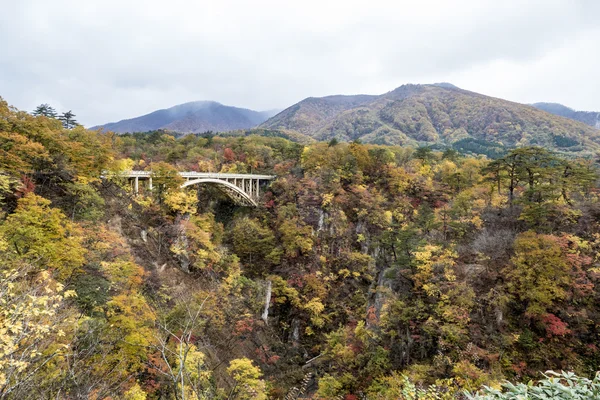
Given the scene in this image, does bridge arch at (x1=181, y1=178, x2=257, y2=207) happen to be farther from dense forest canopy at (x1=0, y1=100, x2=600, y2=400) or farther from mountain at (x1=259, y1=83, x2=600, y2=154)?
mountain at (x1=259, y1=83, x2=600, y2=154)

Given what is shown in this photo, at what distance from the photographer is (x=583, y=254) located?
13.4 metres

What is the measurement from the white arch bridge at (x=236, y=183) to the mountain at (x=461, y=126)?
255 feet

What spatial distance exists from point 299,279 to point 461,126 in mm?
130227

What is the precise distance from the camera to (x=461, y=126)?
127188 millimetres

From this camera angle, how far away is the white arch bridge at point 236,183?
28.8m

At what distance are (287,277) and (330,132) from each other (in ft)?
399

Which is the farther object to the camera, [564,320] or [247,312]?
[247,312]

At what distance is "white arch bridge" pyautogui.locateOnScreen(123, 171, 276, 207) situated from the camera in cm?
2881

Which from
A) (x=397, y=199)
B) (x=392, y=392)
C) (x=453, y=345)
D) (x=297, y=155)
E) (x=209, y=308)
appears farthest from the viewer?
(x=297, y=155)

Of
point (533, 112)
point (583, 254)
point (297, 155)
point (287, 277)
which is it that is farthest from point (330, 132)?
point (583, 254)

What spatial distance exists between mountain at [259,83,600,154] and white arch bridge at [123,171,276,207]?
255ft

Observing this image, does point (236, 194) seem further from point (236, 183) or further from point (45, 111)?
point (45, 111)

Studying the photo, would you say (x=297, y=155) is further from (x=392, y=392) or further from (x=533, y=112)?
(x=533, y=112)

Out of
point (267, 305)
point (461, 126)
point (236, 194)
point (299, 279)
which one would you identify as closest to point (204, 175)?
point (236, 194)
